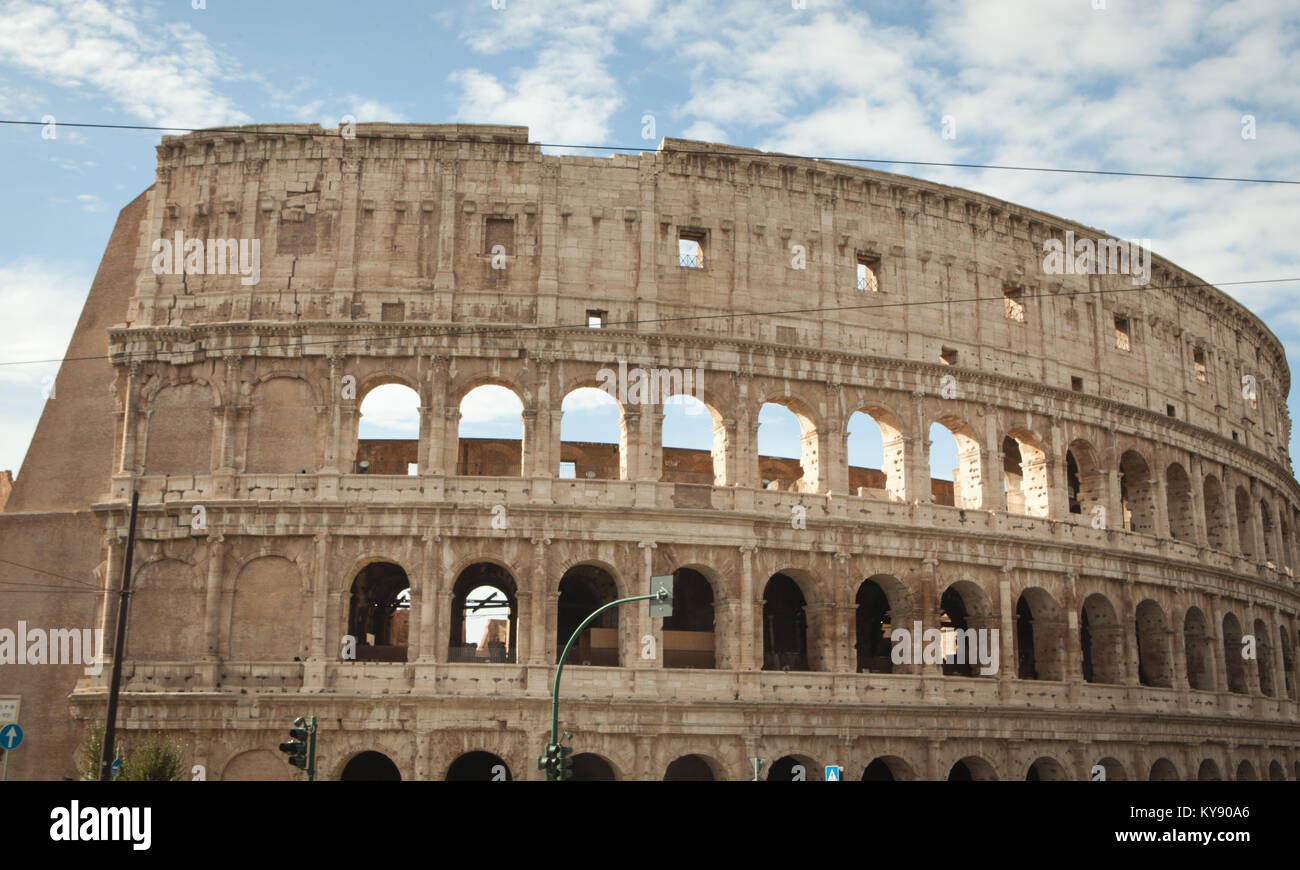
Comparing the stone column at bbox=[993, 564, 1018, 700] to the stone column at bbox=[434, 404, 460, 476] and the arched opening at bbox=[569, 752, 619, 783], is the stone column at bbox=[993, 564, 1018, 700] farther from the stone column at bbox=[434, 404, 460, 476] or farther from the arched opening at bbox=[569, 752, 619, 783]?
the stone column at bbox=[434, 404, 460, 476]

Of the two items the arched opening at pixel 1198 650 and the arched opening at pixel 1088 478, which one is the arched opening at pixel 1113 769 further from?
the arched opening at pixel 1088 478

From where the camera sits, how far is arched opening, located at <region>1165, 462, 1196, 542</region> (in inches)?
1431

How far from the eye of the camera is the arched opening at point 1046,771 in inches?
1199

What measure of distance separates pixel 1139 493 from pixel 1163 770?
7784 millimetres

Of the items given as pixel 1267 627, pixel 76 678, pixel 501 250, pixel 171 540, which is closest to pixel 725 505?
pixel 501 250

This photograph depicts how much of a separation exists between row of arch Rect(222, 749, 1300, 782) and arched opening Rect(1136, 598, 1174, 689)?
3168mm

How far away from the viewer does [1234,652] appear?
36.7m

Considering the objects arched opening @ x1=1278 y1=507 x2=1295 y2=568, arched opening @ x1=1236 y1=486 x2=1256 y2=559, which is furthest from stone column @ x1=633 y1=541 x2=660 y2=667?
arched opening @ x1=1278 y1=507 x2=1295 y2=568

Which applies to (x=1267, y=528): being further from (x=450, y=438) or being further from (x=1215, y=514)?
(x=450, y=438)

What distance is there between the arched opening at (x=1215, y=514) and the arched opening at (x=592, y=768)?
2131 cm

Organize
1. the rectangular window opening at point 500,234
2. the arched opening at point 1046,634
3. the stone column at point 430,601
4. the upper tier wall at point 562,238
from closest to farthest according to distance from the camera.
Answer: the stone column at point 430,601, the upper tier wall at point 562,238, the rectangular window opening at point 500,234, the arched opening at point 1046,634

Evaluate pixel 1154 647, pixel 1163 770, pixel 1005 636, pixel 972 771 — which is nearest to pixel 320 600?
pixel 972 771

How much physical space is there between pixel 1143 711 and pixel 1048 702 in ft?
11.3

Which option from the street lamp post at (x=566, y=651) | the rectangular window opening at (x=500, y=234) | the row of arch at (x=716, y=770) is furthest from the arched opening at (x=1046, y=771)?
the rectangular window opening at (x=500, y=234)
